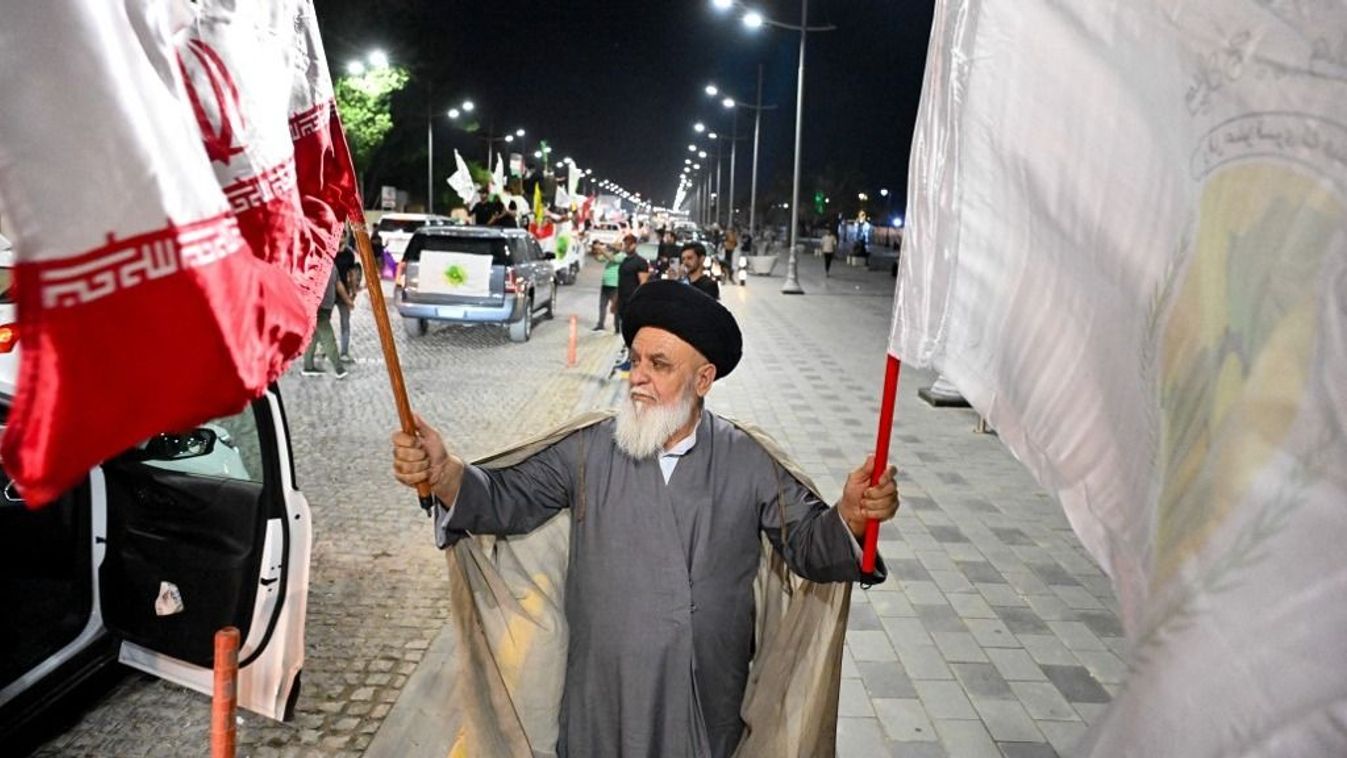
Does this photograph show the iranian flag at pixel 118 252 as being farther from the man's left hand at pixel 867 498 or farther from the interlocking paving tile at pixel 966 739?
the interlocking paving tile at pixel 966 739

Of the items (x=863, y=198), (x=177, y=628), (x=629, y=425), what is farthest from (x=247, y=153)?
(x=863, y=198)

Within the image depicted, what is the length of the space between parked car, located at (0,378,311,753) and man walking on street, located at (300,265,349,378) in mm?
8572

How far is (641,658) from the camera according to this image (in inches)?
105

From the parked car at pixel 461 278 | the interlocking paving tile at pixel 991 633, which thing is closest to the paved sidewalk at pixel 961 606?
the interlocking paving tile at pixel 991 633

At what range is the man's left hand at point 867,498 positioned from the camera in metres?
2.51

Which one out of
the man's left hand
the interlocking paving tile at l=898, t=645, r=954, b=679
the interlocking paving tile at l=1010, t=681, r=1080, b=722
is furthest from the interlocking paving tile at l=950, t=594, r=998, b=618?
the man's left hand

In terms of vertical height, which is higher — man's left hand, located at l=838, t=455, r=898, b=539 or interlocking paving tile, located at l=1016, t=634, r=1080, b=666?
man's left hand, located at l=838, t=455, r=898, b=539

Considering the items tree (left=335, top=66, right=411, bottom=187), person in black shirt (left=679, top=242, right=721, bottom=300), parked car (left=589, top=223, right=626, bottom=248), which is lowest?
parked car (left=589, top=223, right=626, bottom=248)

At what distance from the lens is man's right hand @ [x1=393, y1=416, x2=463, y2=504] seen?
2539 millimetres

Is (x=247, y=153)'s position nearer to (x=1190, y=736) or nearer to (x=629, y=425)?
(x=629, y=425)

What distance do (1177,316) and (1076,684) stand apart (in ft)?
13.3

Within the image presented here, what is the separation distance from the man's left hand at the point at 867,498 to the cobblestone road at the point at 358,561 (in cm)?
276

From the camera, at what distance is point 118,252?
1.42m

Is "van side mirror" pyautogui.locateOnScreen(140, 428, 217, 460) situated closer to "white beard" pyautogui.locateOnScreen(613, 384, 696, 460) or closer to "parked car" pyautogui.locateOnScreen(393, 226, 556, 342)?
"white beard" pyautogui.locateOnScreen(613, 384, 696, 460)
